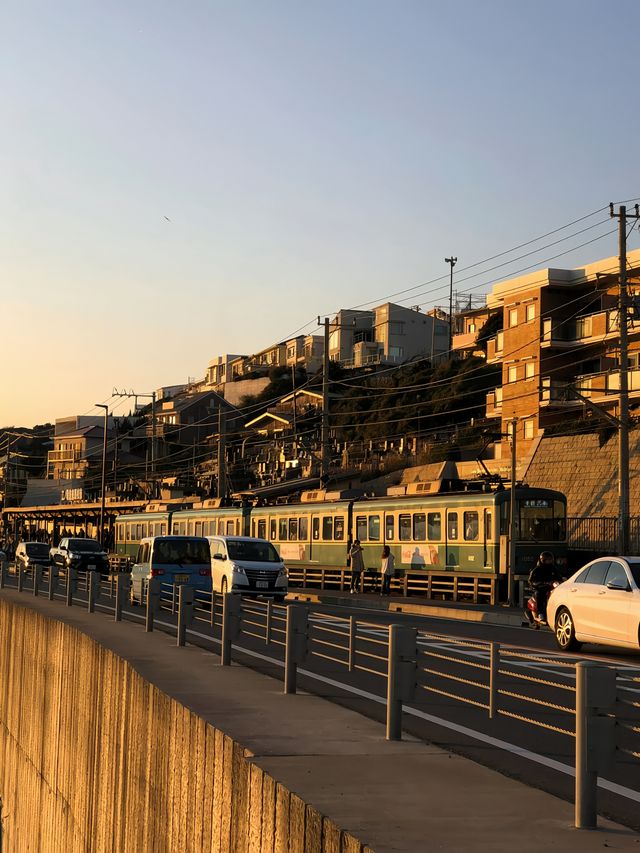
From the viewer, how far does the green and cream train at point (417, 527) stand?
3656cm

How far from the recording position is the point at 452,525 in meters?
38.3

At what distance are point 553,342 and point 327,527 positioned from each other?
22.3 m

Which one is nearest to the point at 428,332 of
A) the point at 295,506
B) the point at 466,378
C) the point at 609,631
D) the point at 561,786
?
the point at 466,378

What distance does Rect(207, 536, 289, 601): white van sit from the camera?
31.2m

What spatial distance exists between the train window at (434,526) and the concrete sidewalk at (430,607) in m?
2.03

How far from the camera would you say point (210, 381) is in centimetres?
17362

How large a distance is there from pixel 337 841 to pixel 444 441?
84.1 m

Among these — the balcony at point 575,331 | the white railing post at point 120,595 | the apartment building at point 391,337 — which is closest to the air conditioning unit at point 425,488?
the white railing post at point 120,595

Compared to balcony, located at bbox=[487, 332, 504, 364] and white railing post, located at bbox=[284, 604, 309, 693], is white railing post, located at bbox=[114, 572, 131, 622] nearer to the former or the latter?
white railing post, located at bbox=[284, 604, 309, 693]

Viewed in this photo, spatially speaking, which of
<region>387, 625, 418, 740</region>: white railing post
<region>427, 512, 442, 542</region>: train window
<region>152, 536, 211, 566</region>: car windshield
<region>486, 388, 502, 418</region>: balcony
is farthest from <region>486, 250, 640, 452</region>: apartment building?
<region>387, 625, 418, 740</region>: white railing post

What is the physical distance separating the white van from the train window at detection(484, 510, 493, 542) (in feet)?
24.5

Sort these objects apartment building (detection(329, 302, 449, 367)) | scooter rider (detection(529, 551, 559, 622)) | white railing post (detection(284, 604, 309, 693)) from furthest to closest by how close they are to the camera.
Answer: apartment building (detection(329, 302, 449, 367)) < scooter rider (detection(529, 551, 559, 622)) < white railing post (detection(284, 604, 309, 693))

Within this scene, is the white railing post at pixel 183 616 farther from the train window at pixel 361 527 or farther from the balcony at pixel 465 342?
the balcony at pixel 465 342

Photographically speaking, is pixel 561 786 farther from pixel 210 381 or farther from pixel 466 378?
pixel 210 381
